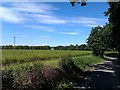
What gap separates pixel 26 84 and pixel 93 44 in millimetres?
63701

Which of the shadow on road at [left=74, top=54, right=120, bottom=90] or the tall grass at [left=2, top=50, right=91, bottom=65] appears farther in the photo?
the tall grass at [left=2, top=50, right=91, bottom=65]

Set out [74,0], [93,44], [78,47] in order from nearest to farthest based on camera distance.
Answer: [74,0]
[93,44]
[78,47]

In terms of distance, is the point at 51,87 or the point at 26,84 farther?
the point at 51,87

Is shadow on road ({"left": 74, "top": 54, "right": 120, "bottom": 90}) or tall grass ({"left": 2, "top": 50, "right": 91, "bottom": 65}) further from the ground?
tall grass ({"left": 2, "top": 50, "right": 91, "bottom": 65})

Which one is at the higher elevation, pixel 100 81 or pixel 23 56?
pixel 23 56

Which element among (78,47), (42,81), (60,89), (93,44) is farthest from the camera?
(78,47)

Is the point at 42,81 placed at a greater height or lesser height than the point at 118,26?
lesser

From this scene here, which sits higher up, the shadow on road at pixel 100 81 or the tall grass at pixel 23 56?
the tall grass at pixel 23 56

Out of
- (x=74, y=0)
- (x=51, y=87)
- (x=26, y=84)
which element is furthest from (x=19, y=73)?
(x=74, y=0)

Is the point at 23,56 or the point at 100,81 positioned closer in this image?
the point at 100,81

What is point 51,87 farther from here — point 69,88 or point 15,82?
point 15,82

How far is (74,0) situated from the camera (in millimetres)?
16547

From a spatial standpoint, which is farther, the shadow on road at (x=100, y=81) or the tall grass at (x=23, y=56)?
the tall grass at (x=23, y=56)

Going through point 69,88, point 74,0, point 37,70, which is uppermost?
point 74,0
